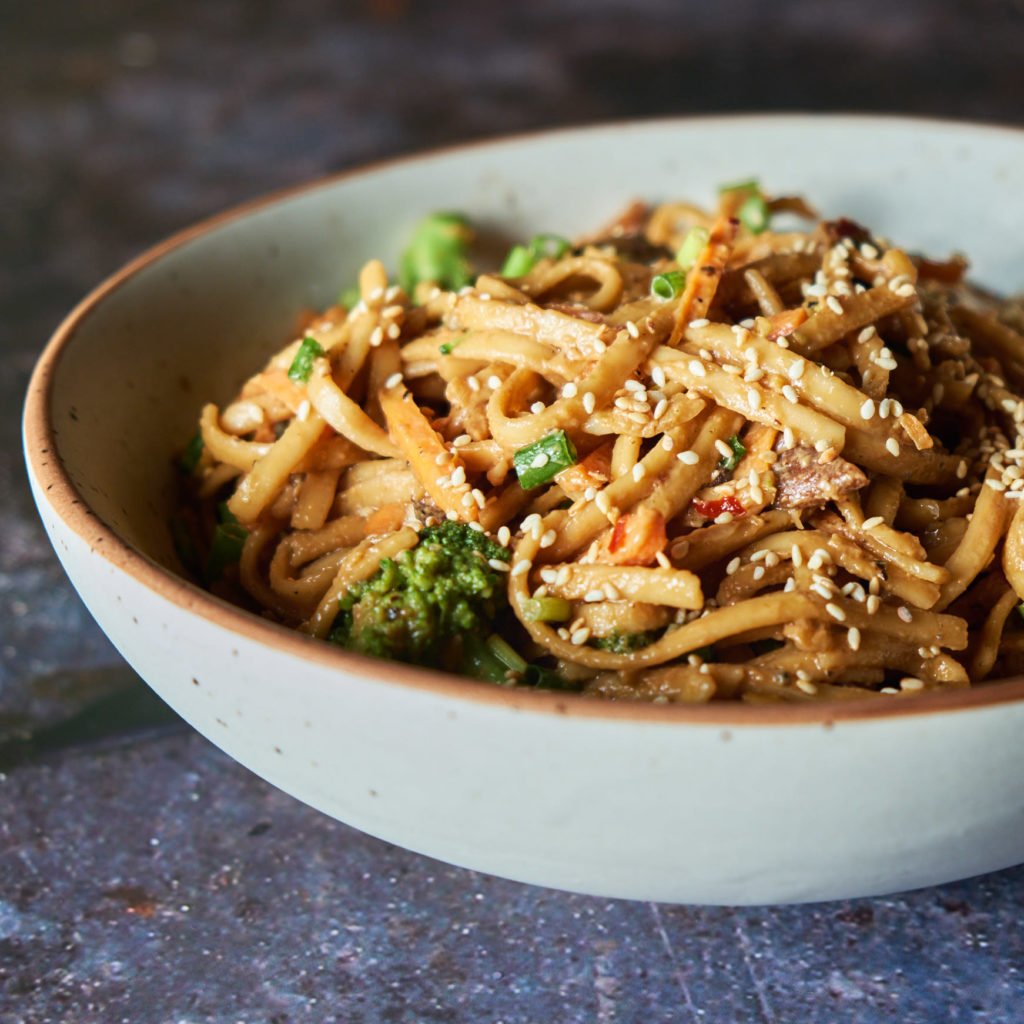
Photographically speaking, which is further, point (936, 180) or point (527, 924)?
point (936, 180)

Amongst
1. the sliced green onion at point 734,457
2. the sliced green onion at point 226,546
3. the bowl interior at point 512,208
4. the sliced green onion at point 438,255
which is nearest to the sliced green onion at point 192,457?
the bowl interior at point 512,208

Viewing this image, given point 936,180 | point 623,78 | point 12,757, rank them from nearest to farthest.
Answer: point 12,757 → point 936,180 → point 623,78

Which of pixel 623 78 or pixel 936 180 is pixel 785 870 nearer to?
pixel 936 180

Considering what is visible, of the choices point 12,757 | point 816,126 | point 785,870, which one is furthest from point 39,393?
point 816,126

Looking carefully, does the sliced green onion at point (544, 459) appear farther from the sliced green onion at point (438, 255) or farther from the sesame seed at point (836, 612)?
the sliced green onion at point (438, 255)

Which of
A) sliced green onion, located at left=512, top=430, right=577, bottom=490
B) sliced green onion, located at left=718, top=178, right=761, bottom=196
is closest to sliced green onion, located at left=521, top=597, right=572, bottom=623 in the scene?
sliced green onion, located at left=512, top=430, right=577, bottom=490

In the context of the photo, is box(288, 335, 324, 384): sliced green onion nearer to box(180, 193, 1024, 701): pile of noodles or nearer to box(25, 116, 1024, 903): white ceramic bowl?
box(180, 193, 1024, 701): pile of noodles
